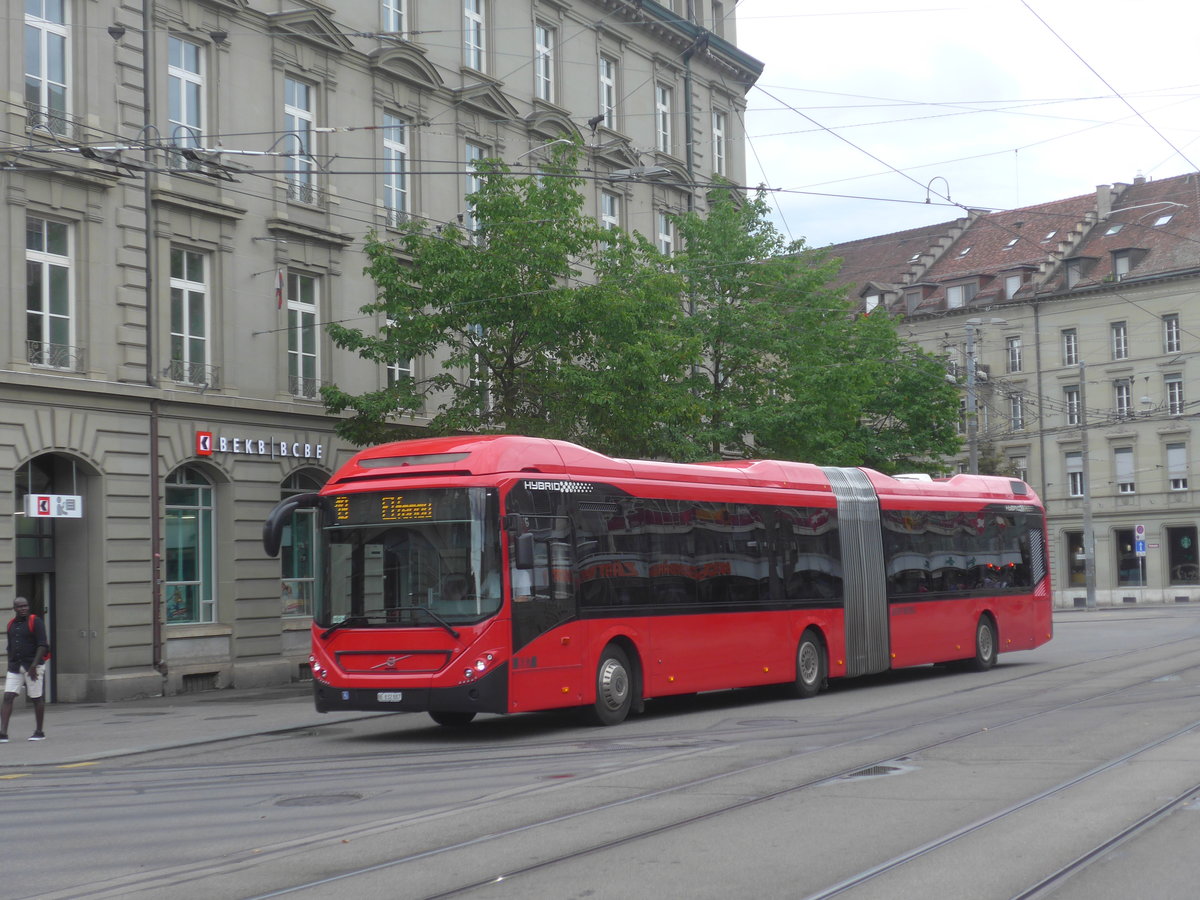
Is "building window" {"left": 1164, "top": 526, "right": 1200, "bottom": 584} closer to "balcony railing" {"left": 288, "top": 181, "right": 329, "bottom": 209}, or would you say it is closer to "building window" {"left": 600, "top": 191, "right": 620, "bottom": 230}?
"building window" {"left": 600, "top": 191, "right": 620, "bottom": 230}

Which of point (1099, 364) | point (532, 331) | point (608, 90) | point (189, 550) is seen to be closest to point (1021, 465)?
point (1099, 364)

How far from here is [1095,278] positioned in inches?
2753

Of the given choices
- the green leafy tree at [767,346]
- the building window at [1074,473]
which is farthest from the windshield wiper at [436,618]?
the building window at [1074,473]

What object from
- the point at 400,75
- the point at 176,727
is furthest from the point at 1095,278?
the point at 176,727

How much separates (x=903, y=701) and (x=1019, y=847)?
36.6 feet

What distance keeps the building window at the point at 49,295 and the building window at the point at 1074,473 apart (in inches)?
2210

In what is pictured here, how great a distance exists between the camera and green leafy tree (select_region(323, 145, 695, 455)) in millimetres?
25000

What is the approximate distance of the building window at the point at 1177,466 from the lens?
222 feet

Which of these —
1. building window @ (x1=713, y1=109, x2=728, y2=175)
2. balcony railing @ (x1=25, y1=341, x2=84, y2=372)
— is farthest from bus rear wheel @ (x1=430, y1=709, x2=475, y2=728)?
building window @ (x1=713, y1=109, x2=728, y2=175)

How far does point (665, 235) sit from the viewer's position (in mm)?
39438

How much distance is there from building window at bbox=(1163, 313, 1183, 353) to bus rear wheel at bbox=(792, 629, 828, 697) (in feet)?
169

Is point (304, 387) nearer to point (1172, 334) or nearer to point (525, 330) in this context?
point (525, 330)

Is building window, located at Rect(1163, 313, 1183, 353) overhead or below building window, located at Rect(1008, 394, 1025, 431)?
overhead

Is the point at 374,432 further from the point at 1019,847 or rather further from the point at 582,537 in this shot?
the point at 1019,847
